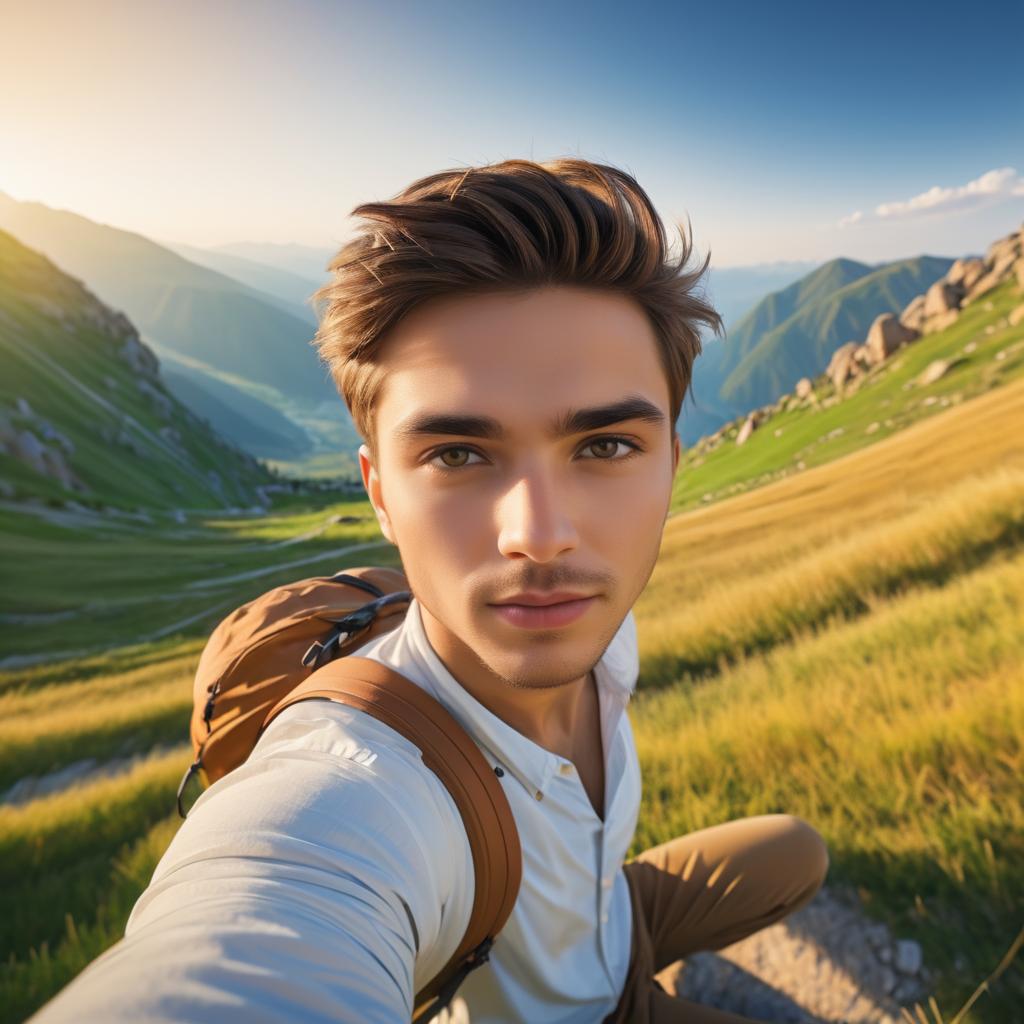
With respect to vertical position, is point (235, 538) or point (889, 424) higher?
point (889, 424)

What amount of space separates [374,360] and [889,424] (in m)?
45.4

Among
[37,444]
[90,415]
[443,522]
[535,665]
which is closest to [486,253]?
[443,522]

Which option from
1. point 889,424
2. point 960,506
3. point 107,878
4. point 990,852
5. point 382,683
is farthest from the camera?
point 889,424

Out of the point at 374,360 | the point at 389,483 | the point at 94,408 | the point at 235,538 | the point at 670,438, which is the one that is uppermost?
the point at 374,360

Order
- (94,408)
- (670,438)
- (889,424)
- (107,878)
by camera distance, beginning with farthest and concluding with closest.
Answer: (94,408)
(889,424)
(107,878)
(670,438)

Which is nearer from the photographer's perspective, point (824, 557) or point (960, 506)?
point (960, 506)

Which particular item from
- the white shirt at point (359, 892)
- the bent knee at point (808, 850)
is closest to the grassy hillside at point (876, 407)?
the bent knee at point (808, 850)

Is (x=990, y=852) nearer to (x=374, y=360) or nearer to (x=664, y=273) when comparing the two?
(x=664, y=273)

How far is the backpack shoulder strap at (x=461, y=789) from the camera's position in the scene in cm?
150

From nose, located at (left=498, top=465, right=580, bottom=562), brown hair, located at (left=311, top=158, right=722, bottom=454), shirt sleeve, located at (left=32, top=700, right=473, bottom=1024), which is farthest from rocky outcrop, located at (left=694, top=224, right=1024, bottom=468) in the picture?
shirt sleeve, located at (left=32, top=700, right=473, bottom=1024)

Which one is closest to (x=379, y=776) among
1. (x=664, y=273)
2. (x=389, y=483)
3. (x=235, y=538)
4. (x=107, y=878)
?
(x=389, y=483)

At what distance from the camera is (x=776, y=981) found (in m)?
2.53

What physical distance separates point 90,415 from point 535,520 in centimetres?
7555

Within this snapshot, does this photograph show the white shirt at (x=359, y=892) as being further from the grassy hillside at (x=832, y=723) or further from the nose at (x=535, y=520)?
the grassy hillside at (x=832, y=723)
